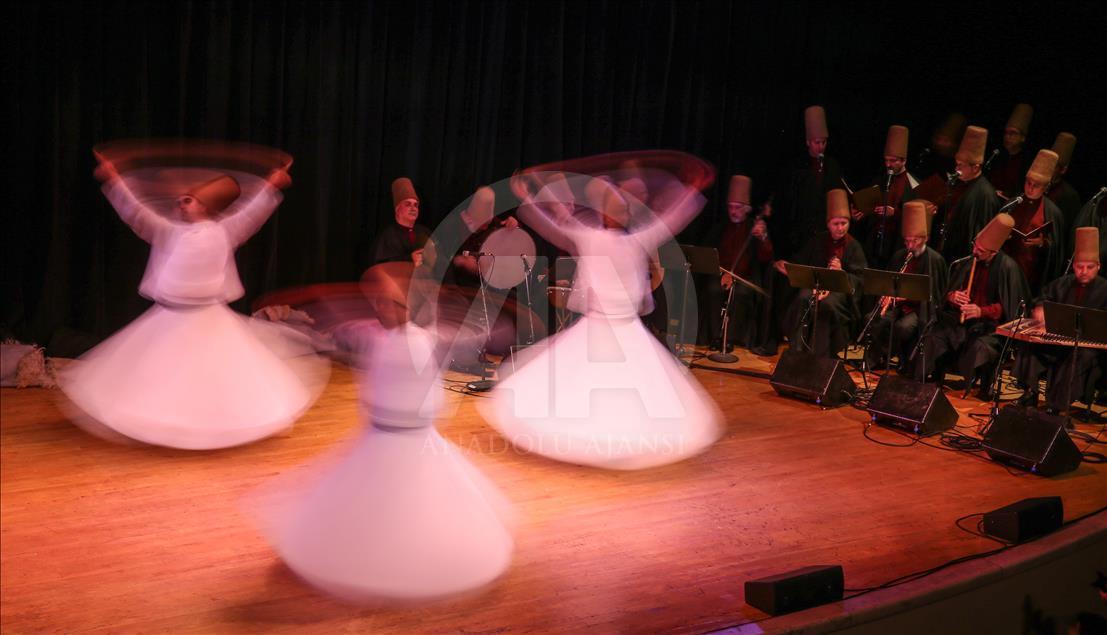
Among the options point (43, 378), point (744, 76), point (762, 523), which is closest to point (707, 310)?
point (744, 76)

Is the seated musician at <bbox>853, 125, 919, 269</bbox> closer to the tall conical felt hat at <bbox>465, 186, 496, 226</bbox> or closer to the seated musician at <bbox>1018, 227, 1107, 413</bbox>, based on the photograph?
the seated musician at <bbox>1018, 227, 1107, 413</bbox>

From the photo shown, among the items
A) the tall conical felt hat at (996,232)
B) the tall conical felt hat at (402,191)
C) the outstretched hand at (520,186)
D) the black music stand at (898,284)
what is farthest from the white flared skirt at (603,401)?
the tall conical felt hat at (996,232)

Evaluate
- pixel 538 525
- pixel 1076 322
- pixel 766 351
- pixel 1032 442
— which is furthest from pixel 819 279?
pixel 538 525

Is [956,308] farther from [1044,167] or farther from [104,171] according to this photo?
[104,171]

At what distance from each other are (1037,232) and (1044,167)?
1.88 feet

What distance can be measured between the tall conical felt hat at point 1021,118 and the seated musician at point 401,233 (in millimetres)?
5748

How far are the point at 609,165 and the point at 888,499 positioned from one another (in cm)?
500

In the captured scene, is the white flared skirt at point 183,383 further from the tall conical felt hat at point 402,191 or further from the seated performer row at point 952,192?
the seated performer row at point 952,192

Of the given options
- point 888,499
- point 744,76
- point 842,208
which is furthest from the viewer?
point 744,76

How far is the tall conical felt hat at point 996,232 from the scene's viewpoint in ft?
25.0

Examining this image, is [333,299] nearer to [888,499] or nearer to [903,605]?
[888,499]

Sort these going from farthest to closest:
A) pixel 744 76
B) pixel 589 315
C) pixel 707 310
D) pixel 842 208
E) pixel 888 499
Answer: pixel 744 76 < pixel 707 310 < pixel 842 208 < pixel 589 315 < pixel 888 499

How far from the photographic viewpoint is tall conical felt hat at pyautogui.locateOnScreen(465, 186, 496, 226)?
27.8 feet

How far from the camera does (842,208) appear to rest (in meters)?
8.73
